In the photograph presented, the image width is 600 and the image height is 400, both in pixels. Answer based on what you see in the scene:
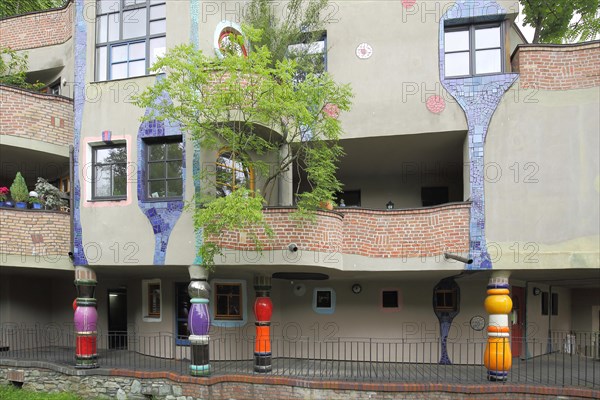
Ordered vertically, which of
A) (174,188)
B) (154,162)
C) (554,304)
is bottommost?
(554,304)

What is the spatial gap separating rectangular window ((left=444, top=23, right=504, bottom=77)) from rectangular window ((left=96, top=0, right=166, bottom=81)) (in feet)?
21.4

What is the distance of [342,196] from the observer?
1422 centimetres

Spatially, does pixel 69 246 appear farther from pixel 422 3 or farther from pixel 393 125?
pixel 422 3

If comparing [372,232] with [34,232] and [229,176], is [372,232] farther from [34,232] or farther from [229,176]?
[34,232]

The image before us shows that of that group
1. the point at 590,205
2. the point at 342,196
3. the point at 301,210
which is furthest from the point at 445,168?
the point at 301,210

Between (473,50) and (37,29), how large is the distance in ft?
38.4

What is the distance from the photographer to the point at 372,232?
10773mm

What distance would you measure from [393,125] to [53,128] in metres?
7.92

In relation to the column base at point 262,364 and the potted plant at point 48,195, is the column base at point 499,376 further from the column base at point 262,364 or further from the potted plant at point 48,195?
the potted plant at point 48,195

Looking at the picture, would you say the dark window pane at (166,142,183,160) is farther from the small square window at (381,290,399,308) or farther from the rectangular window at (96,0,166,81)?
the small square window at (381,290,399,308)

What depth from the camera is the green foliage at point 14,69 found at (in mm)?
12977

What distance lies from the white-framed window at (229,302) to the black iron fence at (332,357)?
1.47 ft

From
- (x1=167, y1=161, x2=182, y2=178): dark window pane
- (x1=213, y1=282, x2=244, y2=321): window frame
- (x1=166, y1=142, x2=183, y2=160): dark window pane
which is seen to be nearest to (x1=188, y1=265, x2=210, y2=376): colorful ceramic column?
(x1=167, y1=161, x2=182, y2=178): dark window pane

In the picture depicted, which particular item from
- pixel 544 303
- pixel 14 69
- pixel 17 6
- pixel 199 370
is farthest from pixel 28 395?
pixel 544 303
